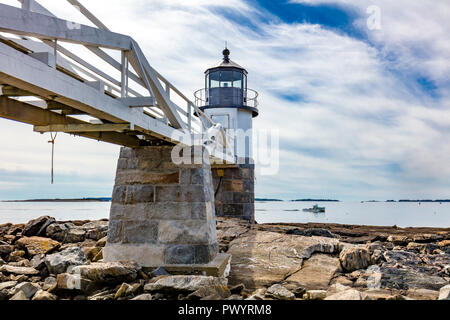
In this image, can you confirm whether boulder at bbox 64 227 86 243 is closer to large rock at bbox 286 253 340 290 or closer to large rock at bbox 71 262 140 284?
large rock at bbox 71 262 140 284

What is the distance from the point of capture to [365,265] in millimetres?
8742

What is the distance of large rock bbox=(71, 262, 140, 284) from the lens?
670 centimetres

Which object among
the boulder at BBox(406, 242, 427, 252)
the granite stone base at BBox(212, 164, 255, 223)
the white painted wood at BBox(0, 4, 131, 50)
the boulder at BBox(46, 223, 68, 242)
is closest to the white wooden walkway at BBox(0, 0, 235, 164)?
the white painted wood at BBox(0, 4, 131, 50)

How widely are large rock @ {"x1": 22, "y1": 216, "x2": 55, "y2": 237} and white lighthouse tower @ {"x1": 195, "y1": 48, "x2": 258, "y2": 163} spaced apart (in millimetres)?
8415

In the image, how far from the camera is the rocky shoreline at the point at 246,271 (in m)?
6.32

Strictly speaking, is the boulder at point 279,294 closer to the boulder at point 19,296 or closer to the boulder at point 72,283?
the boulder at point 72,283

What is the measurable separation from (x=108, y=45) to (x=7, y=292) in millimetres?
4294

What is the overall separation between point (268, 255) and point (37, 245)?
563 centimetres

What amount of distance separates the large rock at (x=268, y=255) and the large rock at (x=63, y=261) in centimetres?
302

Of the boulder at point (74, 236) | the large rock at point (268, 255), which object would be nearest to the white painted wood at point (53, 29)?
the large rock at point (268, 255)

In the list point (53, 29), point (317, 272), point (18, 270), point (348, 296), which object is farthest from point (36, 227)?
point (348, 296)

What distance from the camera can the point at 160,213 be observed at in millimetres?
8031

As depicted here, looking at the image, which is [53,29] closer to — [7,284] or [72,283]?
[72,283]
